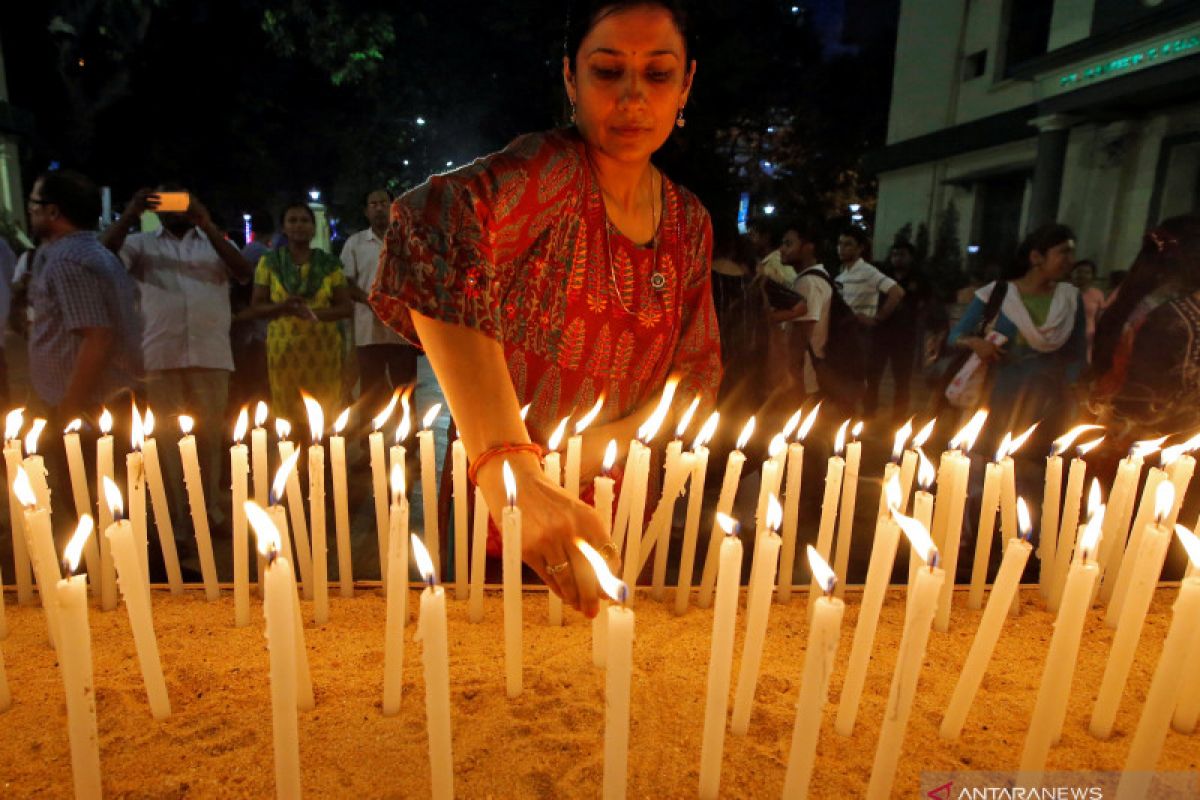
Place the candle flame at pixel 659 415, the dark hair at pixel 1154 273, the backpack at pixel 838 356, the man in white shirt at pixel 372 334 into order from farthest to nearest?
1. the backpack at pixel 838 356
2. the man in white shirt at pixel 372 334
3. the dark hair at pixel 1154 273
4. the candle flame at pixel 659 415

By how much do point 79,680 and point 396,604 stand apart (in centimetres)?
48

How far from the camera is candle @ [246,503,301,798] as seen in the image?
1.03m

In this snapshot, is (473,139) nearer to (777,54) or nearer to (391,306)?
(777,54)

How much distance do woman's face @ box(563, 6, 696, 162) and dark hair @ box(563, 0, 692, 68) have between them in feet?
0.04

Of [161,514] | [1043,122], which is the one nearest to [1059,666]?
[161,514]

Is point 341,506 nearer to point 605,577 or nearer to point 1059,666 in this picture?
point 605,577

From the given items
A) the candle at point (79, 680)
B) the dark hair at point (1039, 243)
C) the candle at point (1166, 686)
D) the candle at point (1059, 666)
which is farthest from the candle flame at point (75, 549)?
the dark hair at point (1039, 243)

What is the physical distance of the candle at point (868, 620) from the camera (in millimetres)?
1424

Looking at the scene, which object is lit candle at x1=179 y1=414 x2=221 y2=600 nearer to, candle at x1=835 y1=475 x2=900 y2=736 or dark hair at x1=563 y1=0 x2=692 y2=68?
dark hair at x1=563 y1=0 x2=692 y2=68

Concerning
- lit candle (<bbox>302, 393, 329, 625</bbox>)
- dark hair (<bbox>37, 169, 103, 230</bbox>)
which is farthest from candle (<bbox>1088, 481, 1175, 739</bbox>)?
dark hair (<bbox>37, 169, 103, 230</bbox>)

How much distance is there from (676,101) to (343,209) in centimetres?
2082

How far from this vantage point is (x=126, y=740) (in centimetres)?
136

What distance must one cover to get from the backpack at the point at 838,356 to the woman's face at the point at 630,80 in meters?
4.44

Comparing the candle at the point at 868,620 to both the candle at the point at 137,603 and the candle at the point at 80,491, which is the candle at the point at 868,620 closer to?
the candle at the point at 137,603
